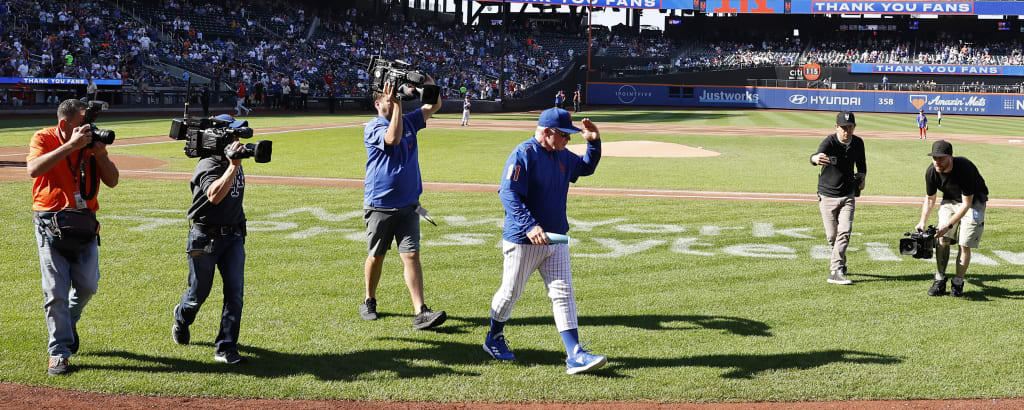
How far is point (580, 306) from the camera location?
8.20 metres

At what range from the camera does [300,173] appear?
19047 mm

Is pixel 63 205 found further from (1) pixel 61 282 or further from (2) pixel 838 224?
(2) pixel 838 224

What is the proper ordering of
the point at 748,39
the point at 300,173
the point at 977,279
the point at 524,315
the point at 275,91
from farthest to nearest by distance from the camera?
the point at 748,39 → the point at 275,91 → the point at 300,173 → the point at 977,279 → the point at 524,315

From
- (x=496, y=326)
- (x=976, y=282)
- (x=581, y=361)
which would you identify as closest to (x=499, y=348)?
(x=496, y=326)

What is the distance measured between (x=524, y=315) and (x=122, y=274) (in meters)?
4.36

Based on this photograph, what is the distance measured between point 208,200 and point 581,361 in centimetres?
280

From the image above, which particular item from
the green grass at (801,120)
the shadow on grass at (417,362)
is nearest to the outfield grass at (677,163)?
the green grass at (801,120)

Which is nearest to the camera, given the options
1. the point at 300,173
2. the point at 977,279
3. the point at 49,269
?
the point at 49,269

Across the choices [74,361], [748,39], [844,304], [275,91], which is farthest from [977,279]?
[748,39]

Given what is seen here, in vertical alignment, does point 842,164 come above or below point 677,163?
above

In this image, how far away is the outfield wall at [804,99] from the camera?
186 ft

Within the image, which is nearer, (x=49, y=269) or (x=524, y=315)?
(x=49, y=269)

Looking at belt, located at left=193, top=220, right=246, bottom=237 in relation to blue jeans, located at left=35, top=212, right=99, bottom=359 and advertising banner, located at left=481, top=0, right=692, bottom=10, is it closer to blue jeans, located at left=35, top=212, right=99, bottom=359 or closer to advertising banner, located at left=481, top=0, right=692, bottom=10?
blue jeans, located at left=35, top=212, right=99, bottom=359

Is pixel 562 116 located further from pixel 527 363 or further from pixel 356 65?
pixel 356 65
